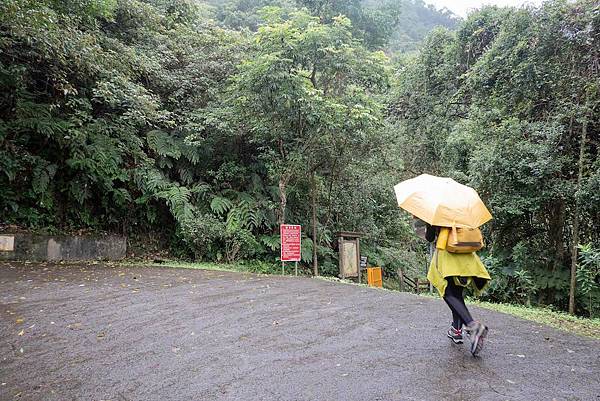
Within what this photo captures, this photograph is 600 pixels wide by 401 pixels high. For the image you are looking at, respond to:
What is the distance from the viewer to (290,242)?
896 centimetres

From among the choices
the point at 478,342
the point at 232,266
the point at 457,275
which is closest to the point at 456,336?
the point at 478,342

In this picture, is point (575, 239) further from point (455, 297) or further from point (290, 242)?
point (455, 297)

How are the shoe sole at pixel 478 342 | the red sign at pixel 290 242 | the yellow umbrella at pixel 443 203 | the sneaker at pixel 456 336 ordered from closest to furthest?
the shoe sole at pixel 478 342, the yellow umbrella at pixel 443 203, the sneaker at pixel 456 336, the red sign at pixel 290 242

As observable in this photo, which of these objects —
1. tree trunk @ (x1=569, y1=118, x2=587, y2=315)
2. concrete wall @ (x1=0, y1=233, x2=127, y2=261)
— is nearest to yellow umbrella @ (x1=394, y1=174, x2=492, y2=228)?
tree trunk @ (x1=569, y1=118, x2=587, y2=315)

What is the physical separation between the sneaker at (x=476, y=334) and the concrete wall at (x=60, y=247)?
329 inches

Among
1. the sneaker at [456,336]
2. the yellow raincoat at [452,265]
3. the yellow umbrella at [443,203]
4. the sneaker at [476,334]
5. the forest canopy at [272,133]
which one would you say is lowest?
the sneaker at [456,336]

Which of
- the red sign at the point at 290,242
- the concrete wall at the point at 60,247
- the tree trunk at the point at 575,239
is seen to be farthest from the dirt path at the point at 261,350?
the tree trunk at the point at 575,239

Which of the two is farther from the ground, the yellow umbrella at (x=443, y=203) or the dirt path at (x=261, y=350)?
the yellow umbrella at (x=443, y=203)

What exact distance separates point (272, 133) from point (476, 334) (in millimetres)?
7114

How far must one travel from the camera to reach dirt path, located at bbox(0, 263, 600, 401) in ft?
9.64

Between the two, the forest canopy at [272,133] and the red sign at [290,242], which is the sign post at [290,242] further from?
the forest canopy at [272,133]

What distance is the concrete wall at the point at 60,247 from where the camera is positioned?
8.55m

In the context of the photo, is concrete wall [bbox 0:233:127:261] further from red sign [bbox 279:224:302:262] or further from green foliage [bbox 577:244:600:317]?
green foliage [bbox 577:244:600:317]

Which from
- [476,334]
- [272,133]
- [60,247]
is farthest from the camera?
[272,133]
